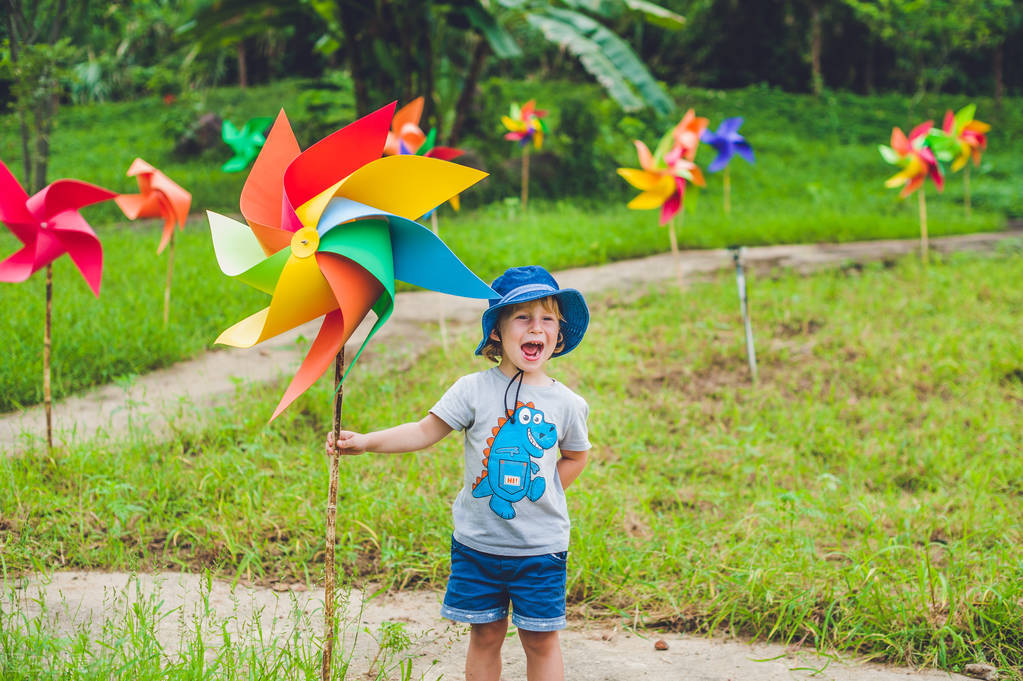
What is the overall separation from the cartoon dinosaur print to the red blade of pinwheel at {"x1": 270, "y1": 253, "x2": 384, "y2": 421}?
1.46ft

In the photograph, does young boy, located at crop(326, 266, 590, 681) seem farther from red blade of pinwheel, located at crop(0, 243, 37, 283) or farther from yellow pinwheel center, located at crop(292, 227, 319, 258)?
red blade of pinwheel, located at crop(0, 243, 37, 283)

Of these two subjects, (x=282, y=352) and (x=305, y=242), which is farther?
(x=282, y=352)

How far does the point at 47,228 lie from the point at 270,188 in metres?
1.74

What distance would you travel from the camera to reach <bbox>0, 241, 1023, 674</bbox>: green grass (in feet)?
8.55

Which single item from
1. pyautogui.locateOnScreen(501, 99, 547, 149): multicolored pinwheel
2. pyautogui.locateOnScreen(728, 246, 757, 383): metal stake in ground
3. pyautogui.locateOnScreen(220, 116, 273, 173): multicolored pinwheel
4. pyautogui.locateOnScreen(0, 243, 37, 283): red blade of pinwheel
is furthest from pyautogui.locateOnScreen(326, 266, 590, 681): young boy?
pyautogui.locateOnScreen(501, 99, 547, 149): multicolored pinwheel

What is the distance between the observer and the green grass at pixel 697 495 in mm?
2607

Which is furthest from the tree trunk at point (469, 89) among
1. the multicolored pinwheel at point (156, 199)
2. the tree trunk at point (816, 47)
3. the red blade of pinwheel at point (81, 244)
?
the tree trunk at point (816, 47)

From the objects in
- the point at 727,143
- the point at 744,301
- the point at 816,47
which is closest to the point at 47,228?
the point at 744,301

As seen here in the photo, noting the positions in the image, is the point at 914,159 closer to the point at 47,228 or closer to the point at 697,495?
the point at 697,495

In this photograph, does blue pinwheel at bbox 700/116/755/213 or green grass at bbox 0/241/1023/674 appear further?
blue pinwheel at bbox 700/116/755/213

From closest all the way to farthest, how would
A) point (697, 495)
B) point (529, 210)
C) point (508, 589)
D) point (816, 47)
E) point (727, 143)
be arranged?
point (508, 589) → point (697, 495) → point (727, 143) → point (529, 210) → point (816, 47)

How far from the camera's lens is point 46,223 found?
10.6ft

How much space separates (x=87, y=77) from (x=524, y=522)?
1951 centimetres

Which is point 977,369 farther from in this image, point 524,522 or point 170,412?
point 170,412
